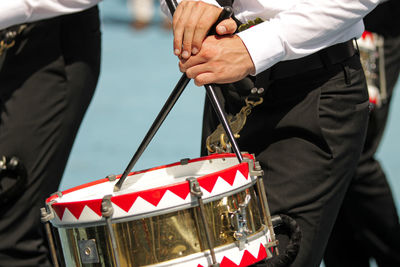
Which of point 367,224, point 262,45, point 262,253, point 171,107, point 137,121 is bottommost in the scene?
point 137,121

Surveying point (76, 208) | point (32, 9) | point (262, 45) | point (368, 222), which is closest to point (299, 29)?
point (262, 45)

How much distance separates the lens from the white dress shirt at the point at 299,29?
1.72 metres

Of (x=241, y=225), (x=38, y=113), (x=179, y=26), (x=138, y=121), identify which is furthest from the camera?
(x=138, y=121)

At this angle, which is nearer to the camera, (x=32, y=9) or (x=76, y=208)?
(x=76, y=208)

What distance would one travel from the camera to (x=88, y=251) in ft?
5.16

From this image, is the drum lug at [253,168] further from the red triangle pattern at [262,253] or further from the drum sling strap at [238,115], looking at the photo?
the drum sling strap at [238,115]

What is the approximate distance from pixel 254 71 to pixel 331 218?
50cm

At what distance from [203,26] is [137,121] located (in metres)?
4.20

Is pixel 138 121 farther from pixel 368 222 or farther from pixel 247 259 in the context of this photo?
pixel 247 259

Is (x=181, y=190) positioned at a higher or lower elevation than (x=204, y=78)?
lower

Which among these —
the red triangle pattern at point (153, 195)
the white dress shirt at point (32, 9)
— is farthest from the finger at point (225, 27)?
the white dress shirt at point (32, 9)

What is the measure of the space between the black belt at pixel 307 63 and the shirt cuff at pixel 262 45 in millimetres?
129

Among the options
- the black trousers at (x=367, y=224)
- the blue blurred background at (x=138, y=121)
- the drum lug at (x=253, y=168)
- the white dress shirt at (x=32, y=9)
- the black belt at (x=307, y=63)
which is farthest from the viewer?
the blue blurred background at (x=138, y=121)

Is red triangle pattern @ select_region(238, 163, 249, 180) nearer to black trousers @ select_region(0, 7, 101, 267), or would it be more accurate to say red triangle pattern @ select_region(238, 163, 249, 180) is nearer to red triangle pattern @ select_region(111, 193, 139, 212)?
red triangle pattern @ select_region(111, 193, 139, 212)
